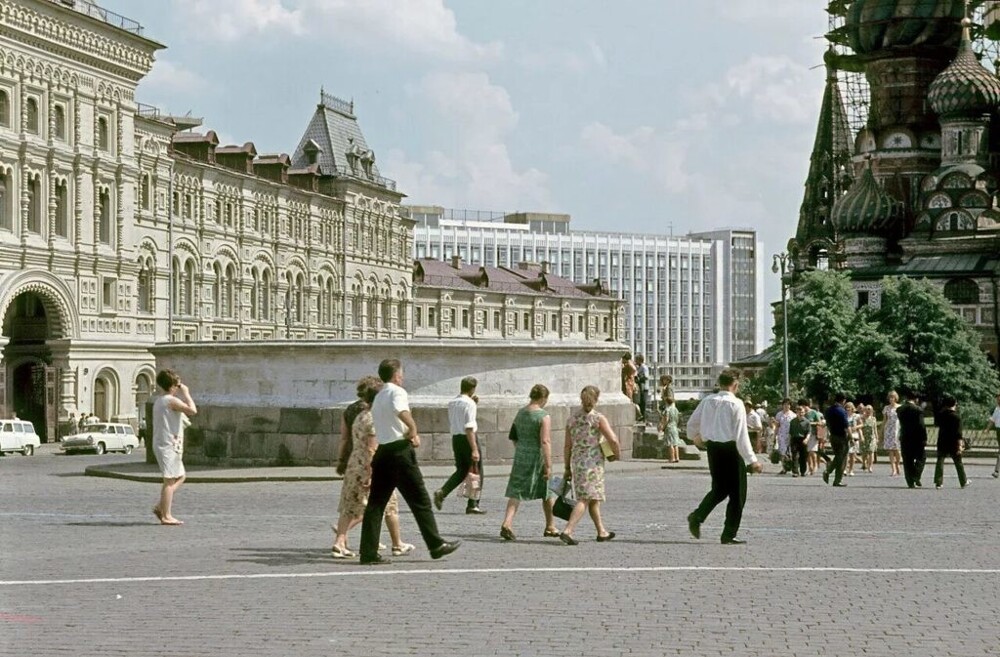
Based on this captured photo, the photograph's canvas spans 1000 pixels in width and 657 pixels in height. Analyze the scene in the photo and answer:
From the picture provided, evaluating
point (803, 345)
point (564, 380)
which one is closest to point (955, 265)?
point (803, 345)

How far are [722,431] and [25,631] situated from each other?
777cm

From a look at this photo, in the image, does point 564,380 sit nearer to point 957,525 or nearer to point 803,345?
point 957,525

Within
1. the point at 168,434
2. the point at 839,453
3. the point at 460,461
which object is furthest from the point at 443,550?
the point at 839,453

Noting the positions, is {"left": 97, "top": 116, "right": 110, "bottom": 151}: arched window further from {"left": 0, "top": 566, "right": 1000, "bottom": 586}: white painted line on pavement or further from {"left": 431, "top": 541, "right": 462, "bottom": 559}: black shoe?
{"left": 0, "top": 566, "right": 1000, "bottom": 586}: white painted line on pavement

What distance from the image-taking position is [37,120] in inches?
2251

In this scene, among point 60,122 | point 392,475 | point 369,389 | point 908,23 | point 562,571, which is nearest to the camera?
point 562,571

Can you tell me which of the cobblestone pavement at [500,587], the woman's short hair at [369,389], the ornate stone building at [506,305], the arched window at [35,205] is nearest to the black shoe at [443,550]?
the cobblestone pavement at [500,587]

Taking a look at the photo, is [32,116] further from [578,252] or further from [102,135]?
[578,252]

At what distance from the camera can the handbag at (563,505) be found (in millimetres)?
16469

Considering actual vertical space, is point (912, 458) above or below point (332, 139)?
below

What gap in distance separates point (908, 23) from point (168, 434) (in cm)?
10232

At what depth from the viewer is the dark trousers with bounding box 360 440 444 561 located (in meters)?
14.3

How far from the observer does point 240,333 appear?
7450 centimetres

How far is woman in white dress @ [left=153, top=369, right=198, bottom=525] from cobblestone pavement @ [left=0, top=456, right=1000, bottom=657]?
0.34m
